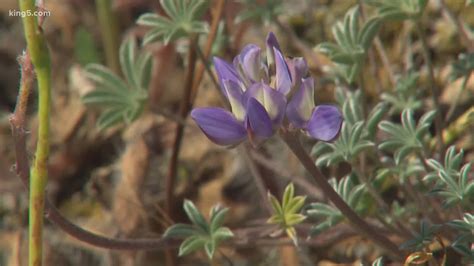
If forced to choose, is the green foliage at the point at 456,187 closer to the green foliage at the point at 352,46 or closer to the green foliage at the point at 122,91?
the green foliage at the point at 352,46

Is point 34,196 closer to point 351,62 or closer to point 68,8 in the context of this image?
point 351,62

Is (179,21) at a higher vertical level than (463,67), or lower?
higher

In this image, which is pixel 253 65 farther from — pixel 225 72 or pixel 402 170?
pixel 402 170

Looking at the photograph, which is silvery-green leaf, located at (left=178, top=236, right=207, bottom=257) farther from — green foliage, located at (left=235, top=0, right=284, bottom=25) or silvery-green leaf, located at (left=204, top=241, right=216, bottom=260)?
green foliage, located at (left=235, top=0, right=284, bottom=25)

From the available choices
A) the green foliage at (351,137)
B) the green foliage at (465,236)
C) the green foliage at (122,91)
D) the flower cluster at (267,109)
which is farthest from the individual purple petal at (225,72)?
the green foliage at (122,91)

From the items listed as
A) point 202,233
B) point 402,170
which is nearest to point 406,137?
point 402,170
